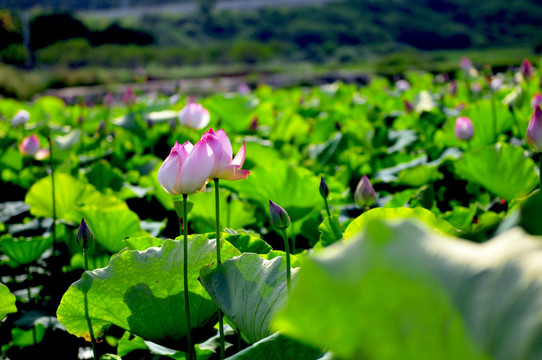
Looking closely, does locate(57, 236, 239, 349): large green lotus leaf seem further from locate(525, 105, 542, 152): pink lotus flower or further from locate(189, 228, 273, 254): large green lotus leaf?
locate(525, 105, 542, 152): pink lotus flower

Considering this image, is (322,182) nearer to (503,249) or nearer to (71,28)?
(503,249)

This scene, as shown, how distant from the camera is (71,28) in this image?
38656mm

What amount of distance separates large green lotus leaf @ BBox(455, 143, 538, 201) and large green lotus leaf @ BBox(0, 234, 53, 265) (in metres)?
1.01

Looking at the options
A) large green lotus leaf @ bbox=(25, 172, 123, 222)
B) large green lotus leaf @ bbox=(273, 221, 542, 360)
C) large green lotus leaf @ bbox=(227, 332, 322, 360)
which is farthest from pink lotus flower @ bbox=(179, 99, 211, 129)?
large green lotus leaf @ bbox=(273, 221, 542, 360)

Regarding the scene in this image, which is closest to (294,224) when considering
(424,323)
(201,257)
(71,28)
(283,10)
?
(201,257)

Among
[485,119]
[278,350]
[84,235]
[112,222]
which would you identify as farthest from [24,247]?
[485,119]

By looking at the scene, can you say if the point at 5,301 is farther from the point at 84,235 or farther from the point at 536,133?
the point at 536,133

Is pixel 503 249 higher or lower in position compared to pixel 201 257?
higher

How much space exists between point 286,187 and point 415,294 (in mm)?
911

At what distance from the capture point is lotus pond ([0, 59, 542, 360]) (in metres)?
0.37

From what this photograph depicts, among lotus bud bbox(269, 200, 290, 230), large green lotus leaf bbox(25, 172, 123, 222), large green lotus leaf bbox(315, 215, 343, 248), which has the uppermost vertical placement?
lotus bud bbox(269, 200, 290, 230)

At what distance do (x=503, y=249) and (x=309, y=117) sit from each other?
2551 millimetres

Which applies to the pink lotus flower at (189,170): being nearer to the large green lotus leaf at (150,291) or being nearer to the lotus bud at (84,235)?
the large green lotus leaf at (150,291)

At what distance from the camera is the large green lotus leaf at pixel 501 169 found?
4.19 feet
